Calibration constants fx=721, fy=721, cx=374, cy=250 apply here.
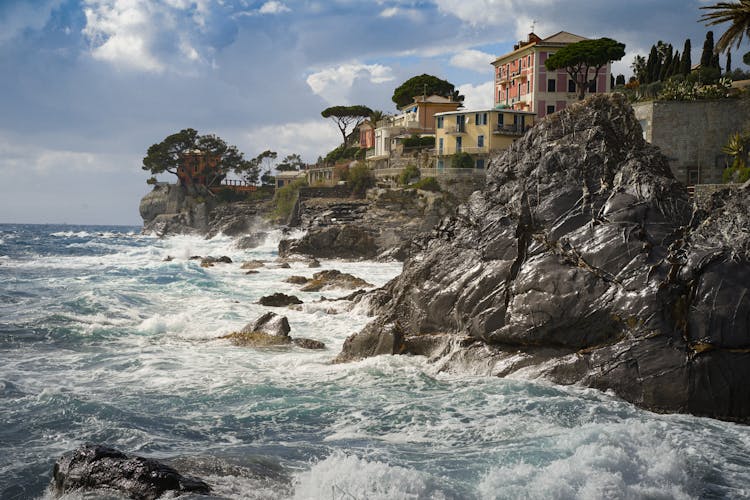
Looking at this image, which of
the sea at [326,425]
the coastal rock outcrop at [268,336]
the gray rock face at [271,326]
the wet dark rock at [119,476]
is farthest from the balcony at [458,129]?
the wet dark rock at [119,476]

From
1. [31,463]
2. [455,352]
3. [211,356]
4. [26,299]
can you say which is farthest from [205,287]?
[31,463]

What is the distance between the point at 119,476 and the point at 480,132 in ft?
195

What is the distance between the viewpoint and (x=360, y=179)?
69.6m

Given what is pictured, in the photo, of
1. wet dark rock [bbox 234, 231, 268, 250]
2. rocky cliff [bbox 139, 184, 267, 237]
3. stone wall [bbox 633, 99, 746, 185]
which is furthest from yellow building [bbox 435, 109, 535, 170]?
rocky cliff [bbox 139, 184, 267, 237]

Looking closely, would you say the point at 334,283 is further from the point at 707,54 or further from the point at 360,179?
the point at 707,54

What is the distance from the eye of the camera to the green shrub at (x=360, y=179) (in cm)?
6938

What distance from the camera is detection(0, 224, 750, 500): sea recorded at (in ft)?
32.6

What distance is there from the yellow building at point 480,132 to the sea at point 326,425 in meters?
45.1

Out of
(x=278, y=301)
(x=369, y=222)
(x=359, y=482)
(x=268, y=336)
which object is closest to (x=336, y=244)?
(x=369, y=222)

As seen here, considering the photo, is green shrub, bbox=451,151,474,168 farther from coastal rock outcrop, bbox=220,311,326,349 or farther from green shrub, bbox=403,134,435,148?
coastal rock outcrop, bbox=220,311,326,349

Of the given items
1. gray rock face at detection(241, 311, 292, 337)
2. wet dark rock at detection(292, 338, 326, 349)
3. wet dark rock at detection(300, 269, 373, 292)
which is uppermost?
wet dark rock at detection(300, 269, 373, 292)

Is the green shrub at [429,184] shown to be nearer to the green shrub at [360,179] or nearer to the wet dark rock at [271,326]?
the green shrub at [360,179]

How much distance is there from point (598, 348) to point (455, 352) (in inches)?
132

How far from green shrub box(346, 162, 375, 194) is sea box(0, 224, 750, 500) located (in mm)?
46942
